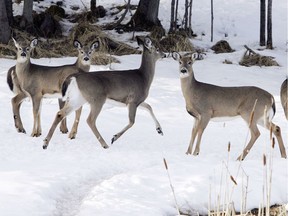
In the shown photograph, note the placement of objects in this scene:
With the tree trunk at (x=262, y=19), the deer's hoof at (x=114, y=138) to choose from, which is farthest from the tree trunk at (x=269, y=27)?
the deer's hoof at (x=114, y=138)

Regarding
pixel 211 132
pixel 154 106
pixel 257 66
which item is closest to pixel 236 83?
pixel 257 66

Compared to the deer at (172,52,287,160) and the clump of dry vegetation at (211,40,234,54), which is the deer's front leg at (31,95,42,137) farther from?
the clump of dry vegetation at (211,40,234,54)

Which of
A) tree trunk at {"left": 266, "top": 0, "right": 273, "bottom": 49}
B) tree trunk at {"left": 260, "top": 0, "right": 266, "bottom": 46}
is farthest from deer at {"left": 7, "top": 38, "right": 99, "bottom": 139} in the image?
tree trunk at {"left": 260, "top": 0, "right": 266, "bottom": 46}

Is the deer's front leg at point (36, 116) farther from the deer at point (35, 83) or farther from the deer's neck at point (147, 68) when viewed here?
the deer's neck at point (147, 68)

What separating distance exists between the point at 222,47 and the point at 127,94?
1325cm

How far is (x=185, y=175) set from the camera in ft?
24.1

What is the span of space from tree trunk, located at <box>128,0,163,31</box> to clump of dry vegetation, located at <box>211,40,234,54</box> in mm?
2563

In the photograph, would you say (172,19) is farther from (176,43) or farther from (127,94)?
(127,94)

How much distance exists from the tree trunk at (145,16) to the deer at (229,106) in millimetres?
14093

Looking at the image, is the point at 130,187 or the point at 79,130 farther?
the point at 79,130

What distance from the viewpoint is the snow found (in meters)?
6.28

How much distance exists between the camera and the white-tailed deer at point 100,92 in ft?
31.3

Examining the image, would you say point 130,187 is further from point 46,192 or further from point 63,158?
point 63,158

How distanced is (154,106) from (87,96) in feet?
13.5
